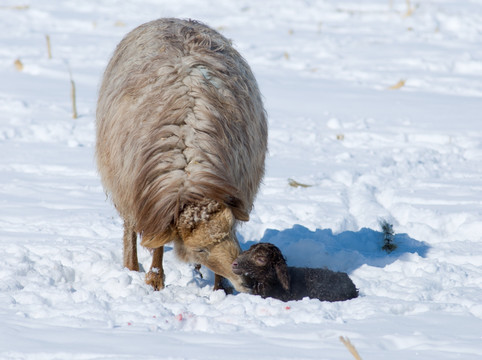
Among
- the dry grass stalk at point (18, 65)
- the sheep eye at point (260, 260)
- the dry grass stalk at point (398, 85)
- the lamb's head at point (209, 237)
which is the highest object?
the lamb's head at point (209, 237)

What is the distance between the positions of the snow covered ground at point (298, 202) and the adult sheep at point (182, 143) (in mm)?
447

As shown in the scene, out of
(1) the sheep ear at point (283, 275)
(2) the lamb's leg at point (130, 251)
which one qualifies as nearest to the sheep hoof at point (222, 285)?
(1) the sheep ear at point (283, 275)

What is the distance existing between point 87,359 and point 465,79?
1020cm

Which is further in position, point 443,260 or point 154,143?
point 443,260

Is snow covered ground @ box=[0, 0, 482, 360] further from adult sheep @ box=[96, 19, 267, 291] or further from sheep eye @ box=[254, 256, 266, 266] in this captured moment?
adult sheep @ box=[96, 19, 267, 291]

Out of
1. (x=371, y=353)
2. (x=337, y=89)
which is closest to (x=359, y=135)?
(x=337, y=89)

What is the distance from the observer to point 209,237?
449 centimetres

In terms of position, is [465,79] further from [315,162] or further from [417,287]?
[417,287]

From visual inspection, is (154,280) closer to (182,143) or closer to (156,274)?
(156,274)

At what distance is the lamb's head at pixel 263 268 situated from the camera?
15.6 feet

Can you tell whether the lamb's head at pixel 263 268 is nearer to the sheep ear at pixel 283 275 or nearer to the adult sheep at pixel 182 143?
the sheep ear at pixel 283 275

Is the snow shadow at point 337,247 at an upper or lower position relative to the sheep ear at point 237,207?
lower

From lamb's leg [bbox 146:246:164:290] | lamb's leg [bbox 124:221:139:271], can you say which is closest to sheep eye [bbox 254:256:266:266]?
lamb's leg [bbox 146:246:164:290]

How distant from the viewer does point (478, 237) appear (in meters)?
6.42
